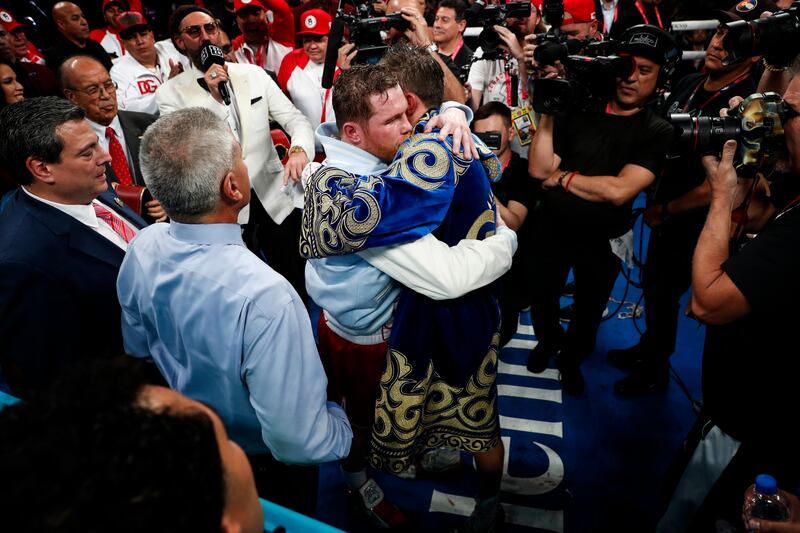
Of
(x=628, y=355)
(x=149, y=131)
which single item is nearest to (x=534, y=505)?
(x=628, y=355)

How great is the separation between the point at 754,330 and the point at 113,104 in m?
2.94

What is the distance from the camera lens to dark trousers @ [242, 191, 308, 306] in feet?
10.7

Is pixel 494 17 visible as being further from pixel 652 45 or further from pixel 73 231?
Result: pixel 73 231

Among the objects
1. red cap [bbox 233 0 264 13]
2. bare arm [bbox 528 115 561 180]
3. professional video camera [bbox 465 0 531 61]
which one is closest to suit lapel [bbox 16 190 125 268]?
bare arm [bbox 528 115 561 180]

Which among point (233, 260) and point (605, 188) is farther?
point (605, 188)

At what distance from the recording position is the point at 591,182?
7.66 feet

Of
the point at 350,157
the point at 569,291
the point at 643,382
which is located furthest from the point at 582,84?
the point at 569,291

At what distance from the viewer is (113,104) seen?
8.66ft

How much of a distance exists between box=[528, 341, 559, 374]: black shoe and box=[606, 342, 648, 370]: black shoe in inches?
13.3

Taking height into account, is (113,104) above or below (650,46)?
below

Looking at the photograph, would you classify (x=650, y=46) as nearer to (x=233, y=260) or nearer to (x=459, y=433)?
(x=459, y=433)

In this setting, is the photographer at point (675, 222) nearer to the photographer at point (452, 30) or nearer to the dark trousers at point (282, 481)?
the photographer at point (452, 30)

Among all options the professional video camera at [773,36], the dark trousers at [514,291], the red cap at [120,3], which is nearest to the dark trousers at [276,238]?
the dark trousers at [514,291]

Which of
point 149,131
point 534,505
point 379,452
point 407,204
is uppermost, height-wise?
point 149,131
